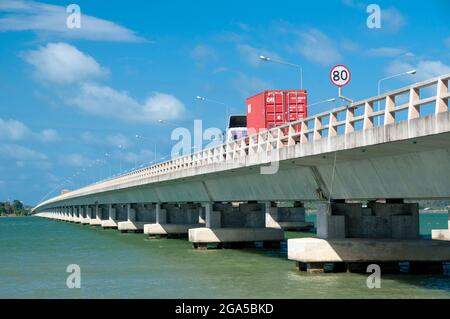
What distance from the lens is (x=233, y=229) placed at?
49.1m

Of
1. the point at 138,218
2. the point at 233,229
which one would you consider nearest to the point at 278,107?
the point at 233,229

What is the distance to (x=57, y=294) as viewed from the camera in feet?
89.2

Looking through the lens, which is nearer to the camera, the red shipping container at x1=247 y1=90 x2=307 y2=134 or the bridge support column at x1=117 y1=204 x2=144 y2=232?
the red shipping container at x1=247 y1=90 x2=307 y2=134

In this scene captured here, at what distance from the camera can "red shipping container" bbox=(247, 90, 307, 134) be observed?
47153 mm

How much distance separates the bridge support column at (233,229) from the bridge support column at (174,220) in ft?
47.4

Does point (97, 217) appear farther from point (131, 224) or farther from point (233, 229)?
point (233, 229)

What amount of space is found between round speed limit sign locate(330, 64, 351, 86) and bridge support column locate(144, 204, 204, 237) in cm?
4200

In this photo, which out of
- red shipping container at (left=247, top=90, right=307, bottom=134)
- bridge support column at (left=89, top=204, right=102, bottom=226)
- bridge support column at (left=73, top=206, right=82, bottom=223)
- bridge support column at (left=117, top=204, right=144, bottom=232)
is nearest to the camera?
red shipping container at (left=247, top=90, right=307, bottom=134)

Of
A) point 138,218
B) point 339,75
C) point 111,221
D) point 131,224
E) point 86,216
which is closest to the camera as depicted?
point 339,75

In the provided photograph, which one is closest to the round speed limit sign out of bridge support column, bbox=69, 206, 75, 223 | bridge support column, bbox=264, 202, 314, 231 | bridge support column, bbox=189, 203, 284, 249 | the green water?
the green water

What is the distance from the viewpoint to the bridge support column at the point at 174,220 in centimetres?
6562

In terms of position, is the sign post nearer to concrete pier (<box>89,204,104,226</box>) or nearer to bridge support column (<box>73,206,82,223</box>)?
concrete pier (<box>89,204,104,226</box>)

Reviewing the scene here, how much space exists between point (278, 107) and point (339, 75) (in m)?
22.4
